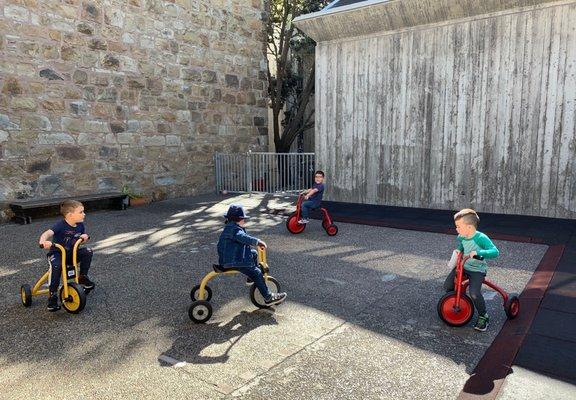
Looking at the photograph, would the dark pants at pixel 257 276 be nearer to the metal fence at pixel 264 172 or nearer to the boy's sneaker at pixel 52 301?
the boy's sneaker at pixel 52 301

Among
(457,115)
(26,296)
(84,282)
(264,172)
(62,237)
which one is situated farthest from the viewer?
(264,172)

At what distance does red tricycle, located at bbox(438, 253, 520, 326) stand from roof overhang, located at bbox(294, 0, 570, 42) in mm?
6893

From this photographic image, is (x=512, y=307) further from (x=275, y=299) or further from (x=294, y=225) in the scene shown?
(x=294, y=225)

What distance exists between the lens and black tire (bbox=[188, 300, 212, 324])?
419 cm

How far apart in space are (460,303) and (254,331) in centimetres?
187

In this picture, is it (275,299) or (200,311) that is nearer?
(200,311)

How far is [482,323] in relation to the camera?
3.99 m

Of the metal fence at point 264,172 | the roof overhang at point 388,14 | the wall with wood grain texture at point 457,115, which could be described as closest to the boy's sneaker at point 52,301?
the wall with wood grain texture at point 457,115

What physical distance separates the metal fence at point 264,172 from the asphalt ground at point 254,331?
5.83 meters

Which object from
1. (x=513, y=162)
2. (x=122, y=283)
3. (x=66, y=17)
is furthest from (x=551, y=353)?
(x=66, y=17)

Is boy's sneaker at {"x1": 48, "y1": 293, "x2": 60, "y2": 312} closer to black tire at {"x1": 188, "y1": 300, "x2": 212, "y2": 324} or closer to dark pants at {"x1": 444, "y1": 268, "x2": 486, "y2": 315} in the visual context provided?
black tire at {"x1": 188, "y1": 300, "x2": 212, "y2": 324}

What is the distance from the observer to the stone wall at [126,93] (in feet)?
30.9

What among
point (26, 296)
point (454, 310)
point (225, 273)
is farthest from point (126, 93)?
point (454, 310)

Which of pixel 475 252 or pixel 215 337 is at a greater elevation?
pixel 475 252
